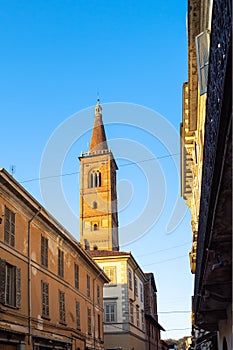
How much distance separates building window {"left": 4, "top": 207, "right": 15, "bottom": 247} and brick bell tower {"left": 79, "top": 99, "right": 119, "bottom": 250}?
5681 cm

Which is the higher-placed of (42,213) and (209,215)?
(42,213)

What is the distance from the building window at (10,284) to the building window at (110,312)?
77.8ft

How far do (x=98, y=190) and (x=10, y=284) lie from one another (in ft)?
203

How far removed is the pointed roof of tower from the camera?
267 feet

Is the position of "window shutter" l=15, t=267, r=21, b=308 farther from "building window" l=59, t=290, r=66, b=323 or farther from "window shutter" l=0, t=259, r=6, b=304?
"building window" l=59, t=290, r=66, b=323

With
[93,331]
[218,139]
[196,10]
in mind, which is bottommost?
[93,331]

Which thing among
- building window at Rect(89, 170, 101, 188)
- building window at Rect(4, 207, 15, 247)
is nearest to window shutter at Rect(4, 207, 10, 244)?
building window at Rect(4, 207, 15, 247)

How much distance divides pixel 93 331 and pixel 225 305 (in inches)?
955

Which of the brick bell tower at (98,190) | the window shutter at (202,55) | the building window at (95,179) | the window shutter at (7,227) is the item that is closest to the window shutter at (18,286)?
the window shutter at (7,227)

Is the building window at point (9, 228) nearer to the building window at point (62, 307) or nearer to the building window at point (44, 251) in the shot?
the building window at point (44, 251)

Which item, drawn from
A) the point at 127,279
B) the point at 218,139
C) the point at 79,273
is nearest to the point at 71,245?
the point at 79,273

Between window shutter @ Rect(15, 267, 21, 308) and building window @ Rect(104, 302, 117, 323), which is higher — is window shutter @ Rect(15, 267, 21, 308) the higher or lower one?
the higher one

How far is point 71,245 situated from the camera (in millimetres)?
26719

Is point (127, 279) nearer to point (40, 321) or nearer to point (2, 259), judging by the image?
point (40, 321)
